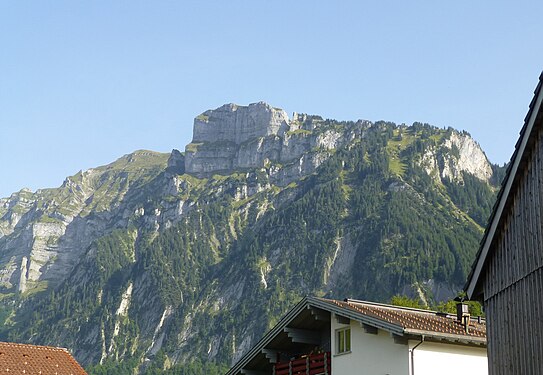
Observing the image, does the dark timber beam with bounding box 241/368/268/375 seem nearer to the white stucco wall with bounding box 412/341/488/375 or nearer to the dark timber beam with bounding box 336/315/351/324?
the dark timber beam with bounding box 336/315/351/324

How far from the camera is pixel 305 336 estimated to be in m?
41.3

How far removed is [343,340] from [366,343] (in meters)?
1.83

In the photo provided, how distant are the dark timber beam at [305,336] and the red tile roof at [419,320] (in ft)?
7.22

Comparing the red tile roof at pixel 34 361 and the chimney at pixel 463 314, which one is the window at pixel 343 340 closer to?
the chimney at pixel 463 314

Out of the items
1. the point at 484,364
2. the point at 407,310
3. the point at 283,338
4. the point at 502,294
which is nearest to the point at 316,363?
the point at 283,338

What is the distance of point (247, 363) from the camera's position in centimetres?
4250

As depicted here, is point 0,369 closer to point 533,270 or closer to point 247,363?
point 247,363

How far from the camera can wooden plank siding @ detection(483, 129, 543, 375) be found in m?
20.7

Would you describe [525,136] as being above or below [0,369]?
above

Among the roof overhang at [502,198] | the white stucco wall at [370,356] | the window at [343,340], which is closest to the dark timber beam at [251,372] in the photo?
the white stucco wall at [370,356]

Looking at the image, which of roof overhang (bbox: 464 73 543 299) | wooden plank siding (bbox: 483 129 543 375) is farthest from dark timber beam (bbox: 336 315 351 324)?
wooden plank siding (bbox: 483 129 543 375)

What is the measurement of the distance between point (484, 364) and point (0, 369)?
22.3m

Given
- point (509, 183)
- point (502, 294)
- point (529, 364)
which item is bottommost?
point (529, 364)

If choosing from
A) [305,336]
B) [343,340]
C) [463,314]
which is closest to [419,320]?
[463,314]
